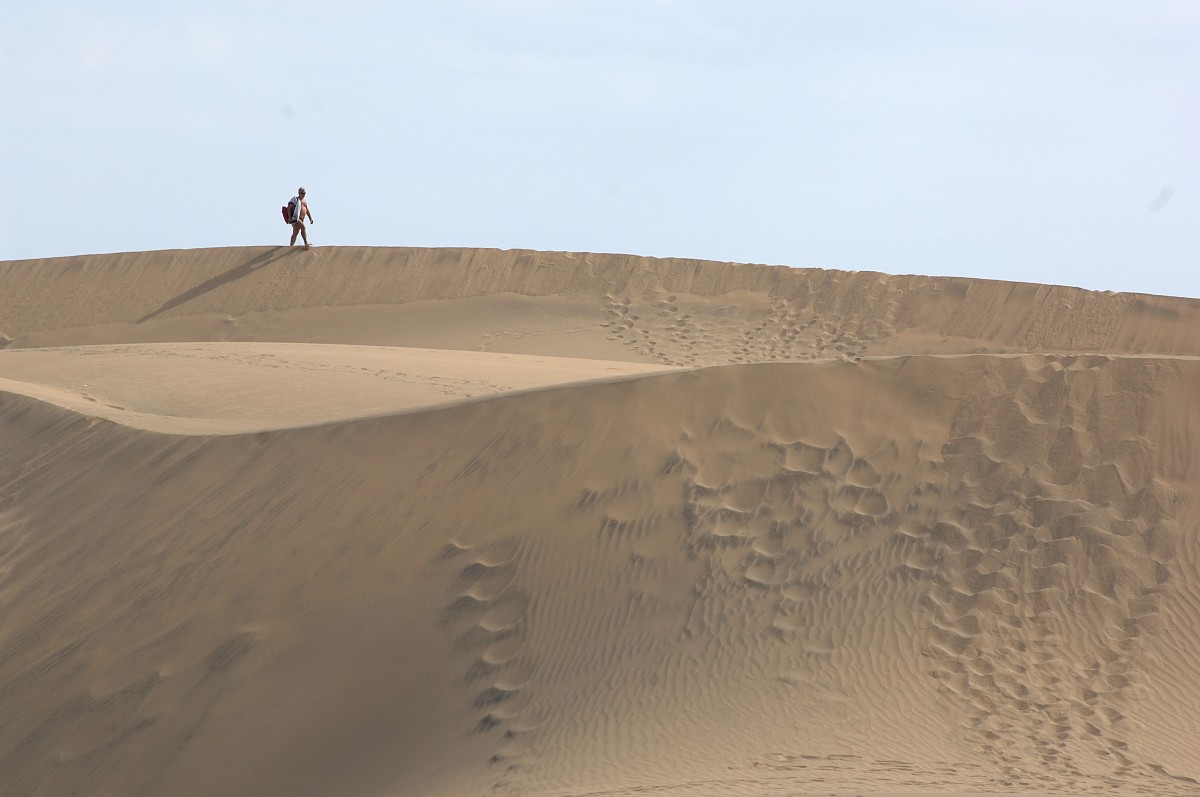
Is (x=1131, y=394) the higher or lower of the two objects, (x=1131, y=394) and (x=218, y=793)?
the higher

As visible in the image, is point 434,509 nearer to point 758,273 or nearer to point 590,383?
point 590,383

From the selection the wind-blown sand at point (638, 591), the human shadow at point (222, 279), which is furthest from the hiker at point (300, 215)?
the wind-blown sand at point (638, 591)

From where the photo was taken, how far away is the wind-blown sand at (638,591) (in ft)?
24.0

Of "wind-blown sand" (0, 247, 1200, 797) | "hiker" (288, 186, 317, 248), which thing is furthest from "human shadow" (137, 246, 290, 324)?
"wind-blown sand" (0, 247, 1200, 797)

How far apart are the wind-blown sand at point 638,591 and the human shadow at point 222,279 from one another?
521 inches

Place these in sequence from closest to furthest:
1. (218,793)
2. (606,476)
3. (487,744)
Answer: (487,744)
(218,793)
(606,476)

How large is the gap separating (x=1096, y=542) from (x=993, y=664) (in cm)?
138

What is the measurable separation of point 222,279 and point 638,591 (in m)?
19.1

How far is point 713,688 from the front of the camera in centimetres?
763

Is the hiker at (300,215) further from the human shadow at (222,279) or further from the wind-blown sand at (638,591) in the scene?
the wind-blown sand at (638,591)

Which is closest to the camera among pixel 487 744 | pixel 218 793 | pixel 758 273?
pixel 487 744

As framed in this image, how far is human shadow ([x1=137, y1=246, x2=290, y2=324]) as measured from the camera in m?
25.0

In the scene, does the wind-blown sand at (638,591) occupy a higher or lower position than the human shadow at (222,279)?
lower

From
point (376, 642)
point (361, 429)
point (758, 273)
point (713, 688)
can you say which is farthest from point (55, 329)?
point (713, 688)
